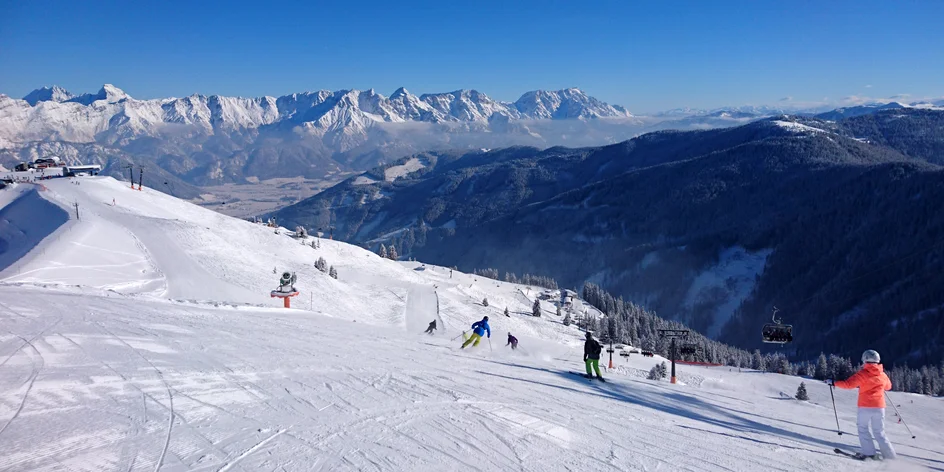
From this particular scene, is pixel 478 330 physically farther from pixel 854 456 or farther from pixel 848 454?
pixel 854 456

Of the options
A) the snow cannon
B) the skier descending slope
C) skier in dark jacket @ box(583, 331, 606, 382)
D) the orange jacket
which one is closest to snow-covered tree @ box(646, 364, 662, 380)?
the skier descending slope

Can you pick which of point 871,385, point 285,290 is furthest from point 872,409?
point 285,290

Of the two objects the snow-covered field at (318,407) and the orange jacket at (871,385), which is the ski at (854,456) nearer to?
the snow-covered field at (318,407)

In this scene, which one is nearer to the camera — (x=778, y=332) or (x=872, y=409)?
(x=872, y=409)

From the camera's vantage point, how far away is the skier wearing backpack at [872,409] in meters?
10.7

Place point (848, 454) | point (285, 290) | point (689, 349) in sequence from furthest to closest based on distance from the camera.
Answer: point (285, 290) < point (689, 349) < point (848, 454)

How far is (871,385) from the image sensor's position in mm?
11234

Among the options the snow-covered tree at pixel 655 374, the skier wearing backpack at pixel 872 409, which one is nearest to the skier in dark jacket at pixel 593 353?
the skier wearing backpack at pixel 872 409

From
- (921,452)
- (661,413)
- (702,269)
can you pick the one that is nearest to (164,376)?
(661,413)

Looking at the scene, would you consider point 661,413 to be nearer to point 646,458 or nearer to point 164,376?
point 646,458

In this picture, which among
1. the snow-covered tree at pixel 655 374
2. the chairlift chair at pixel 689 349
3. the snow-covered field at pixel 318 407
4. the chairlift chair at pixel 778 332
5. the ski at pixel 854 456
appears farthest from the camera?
the snow-covered tree at pixel 655 374

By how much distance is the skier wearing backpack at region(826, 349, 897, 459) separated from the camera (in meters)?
10.7

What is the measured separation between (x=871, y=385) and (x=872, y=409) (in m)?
0.57

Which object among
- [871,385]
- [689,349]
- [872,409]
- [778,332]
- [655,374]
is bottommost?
[655,374]
